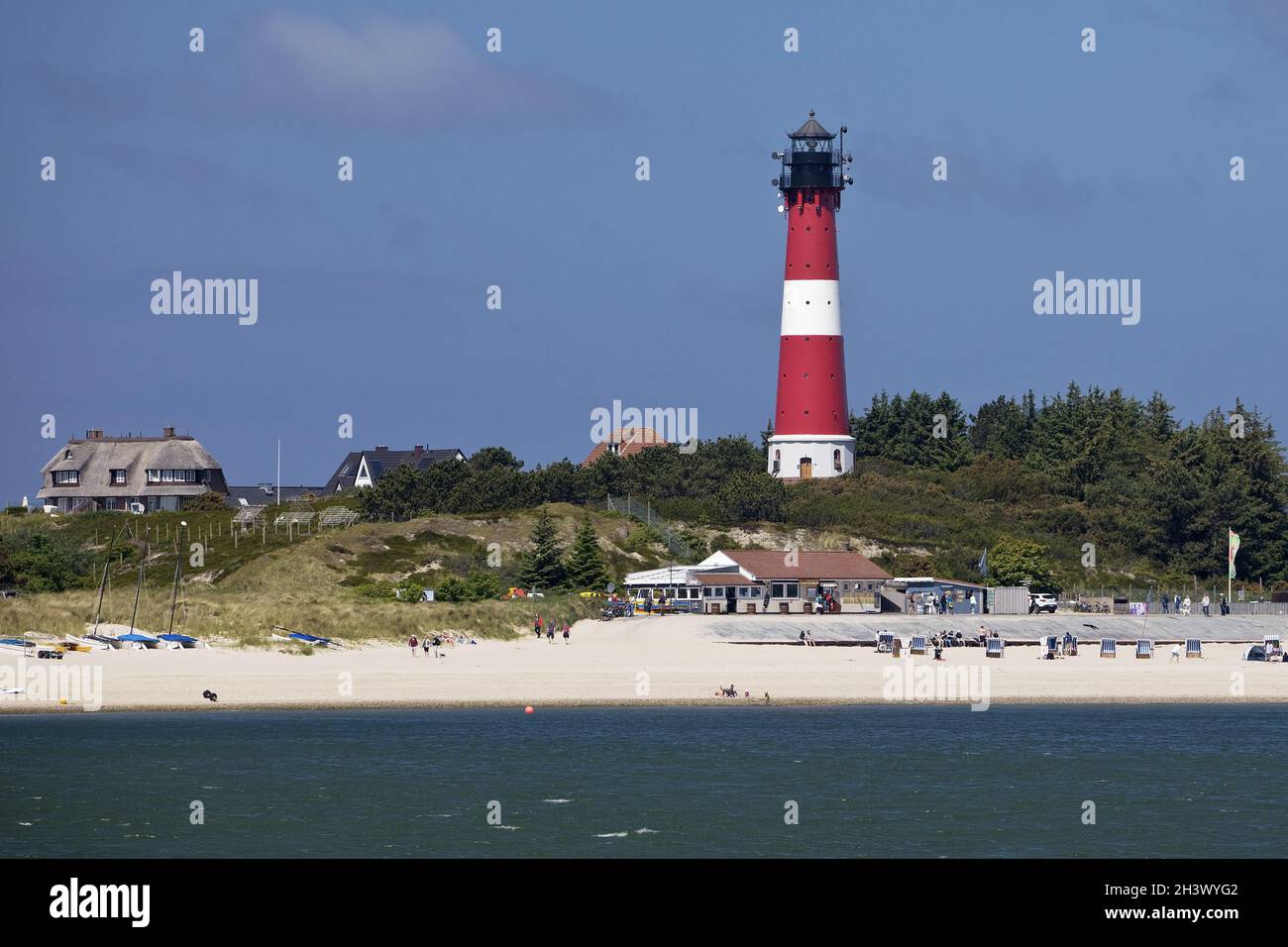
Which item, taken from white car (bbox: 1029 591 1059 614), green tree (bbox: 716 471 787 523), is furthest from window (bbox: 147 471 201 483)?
white car (bbox: 1029 591 1059 614)

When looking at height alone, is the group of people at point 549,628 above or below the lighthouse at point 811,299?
below

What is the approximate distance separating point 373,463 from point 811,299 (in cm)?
5035

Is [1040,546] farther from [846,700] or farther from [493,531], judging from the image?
[846,700]

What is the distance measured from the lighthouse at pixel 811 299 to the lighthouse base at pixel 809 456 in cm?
10

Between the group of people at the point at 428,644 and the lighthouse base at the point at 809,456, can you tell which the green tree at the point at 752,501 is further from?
the group of people at the point at 428,644

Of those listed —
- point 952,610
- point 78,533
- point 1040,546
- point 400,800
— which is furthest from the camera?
point 78,533

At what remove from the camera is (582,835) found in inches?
1389

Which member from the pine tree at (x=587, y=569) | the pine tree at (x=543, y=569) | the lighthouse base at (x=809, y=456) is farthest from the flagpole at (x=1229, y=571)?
the pine tree at (x=543, y=569)

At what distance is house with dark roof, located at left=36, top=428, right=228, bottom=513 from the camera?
112062 mm

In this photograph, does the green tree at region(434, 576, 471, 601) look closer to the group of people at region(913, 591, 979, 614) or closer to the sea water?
the sea water

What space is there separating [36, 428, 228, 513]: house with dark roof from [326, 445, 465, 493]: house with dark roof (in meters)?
16.3

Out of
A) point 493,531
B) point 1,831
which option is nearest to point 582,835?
point 1,831

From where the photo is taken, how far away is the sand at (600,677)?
5212cm

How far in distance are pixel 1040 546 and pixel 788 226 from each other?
22.8 m
